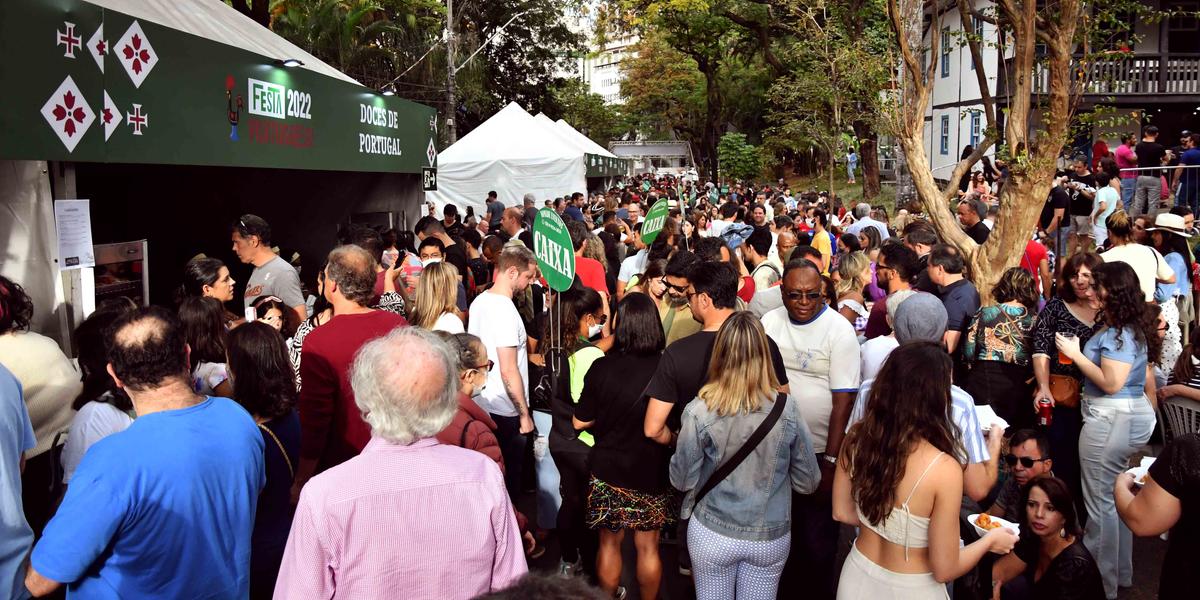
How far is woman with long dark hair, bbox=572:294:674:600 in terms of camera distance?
4.41 m

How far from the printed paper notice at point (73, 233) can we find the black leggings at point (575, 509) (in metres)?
2.97

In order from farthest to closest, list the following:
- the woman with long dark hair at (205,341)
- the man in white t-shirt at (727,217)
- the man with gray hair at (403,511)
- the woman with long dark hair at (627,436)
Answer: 1. the man in white t-shirt at (727,217)
2. the woman with long dark hair at (205,341)
3. the woman with long dark hair at (627,436)
4. the man with gray hair at (403,511)

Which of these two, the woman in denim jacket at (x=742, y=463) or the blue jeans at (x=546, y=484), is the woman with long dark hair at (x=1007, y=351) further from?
the blue jeans at (x=546, y=484)

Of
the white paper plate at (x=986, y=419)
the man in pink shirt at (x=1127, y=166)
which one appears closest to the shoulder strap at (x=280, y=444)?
the white paper plate at (x=986, y=419)

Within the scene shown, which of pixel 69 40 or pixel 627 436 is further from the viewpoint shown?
pixel 69 40

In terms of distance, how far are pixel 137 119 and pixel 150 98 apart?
228 millimetres

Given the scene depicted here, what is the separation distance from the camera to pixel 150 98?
6.06 metres

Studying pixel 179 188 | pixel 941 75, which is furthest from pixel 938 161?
pixel 179 188

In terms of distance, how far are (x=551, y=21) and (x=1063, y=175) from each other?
116 ft

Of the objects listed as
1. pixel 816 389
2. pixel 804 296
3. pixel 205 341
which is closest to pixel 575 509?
pixel 816 389

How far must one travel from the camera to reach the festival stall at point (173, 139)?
198 inches

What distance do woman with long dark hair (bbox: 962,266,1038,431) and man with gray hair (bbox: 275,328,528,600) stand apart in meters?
4.20

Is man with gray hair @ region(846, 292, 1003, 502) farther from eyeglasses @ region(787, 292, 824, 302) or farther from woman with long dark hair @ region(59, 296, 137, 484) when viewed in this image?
woman with long dark hair @ region(59, 296, 137, 484)

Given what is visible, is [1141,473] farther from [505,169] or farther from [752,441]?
[505,169]
